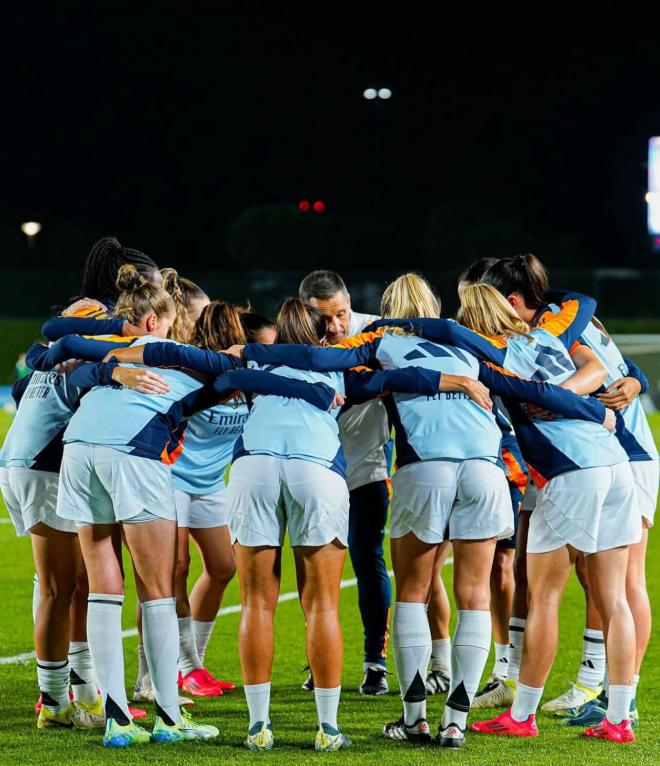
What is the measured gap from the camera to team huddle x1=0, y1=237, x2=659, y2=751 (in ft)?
15.9

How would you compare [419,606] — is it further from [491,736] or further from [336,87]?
[336,87]

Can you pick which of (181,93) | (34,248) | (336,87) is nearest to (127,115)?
(181,93)

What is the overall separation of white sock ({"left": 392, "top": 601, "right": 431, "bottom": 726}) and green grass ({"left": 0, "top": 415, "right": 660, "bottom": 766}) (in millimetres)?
193

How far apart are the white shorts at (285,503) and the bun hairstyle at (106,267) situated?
Result: 3.71ft

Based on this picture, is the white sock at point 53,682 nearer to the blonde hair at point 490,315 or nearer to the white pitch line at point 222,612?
the white pitch line at point 222,612

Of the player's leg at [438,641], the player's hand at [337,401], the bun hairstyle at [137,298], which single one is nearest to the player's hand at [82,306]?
the bun hairstyle at [137,298]

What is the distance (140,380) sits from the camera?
4867 mm

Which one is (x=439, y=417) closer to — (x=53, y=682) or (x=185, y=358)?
(x=185, y=358)

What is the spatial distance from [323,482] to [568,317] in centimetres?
134

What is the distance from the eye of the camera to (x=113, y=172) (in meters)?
62.0

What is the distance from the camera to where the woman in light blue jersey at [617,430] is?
210 inches

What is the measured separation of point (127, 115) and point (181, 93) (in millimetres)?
3950

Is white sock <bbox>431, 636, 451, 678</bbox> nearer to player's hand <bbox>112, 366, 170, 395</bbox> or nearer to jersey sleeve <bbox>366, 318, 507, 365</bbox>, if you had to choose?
jersey sleeve <bbox>366, 318, 507, 365</bbox>

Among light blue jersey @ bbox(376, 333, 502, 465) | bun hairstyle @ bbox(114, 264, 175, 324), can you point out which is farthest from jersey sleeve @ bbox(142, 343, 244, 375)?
light blue jersey @ bbox(376, 333, 502, 465)
